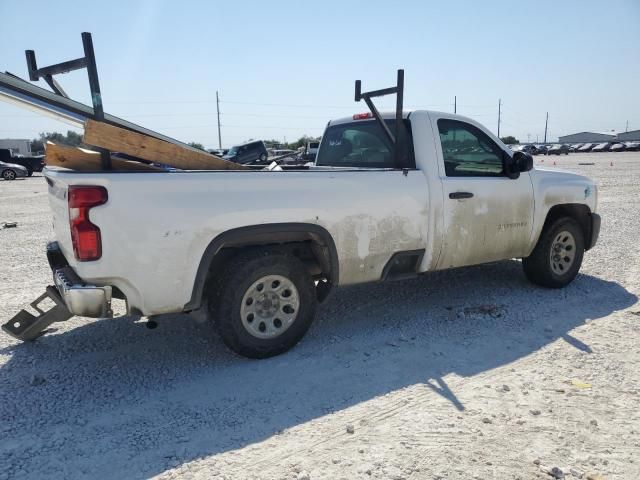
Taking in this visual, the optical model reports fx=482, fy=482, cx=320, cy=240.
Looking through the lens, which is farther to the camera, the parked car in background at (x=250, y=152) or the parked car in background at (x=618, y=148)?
the parked car in background at (x=618, y=148)

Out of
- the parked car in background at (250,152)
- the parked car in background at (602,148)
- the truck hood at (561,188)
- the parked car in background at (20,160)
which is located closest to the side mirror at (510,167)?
the truck hood at (561,188)

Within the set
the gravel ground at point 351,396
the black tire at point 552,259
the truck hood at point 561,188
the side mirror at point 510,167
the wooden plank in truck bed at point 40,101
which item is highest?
the wooden plank in truck bed at point 40,101

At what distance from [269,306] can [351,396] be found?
1.00 metres

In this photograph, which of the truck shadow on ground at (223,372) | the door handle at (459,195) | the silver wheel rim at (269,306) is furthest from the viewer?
the door handle at (459,195)

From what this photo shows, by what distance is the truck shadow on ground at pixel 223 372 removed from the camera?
280 centimetres

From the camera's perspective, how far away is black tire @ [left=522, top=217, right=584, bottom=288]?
547 cm

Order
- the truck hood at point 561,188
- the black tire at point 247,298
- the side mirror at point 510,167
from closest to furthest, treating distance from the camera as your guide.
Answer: the black tire at point 247,298 → the side mirror at point 510,167 → the truck hood at point 561,188


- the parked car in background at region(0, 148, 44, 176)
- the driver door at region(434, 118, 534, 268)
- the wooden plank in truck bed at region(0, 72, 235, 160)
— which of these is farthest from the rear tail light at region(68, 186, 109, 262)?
the parked car in background at region(0, 148, 44, 176)

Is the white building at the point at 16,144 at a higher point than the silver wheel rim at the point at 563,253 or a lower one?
higher

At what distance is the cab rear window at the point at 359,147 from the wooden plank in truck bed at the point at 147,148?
4.92 feet

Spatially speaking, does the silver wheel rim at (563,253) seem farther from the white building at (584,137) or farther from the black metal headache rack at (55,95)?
the white building at (584,137)

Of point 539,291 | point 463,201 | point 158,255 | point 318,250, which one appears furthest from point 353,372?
point 539,291

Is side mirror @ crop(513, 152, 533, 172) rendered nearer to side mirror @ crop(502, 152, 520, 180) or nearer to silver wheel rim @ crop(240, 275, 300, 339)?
side mirror @ crop(502, 152, 520, 180)

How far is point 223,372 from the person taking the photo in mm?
3688
